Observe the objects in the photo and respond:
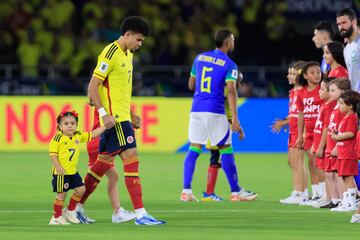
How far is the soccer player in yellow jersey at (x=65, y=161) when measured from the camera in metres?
11.6

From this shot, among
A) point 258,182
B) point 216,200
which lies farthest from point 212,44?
point 216,200

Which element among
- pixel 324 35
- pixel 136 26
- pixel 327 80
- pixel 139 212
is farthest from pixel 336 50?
pixel 139 212

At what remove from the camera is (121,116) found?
38.5 feet

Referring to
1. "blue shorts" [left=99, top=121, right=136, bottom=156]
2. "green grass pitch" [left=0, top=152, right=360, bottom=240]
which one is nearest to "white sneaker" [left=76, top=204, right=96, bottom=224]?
"green grass pitch" [left=0, top=152, right=360, bottom=240]

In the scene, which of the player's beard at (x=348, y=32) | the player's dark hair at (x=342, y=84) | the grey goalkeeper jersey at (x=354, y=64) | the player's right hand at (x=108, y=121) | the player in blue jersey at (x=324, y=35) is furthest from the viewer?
the player in blue jersey at (x=324, y=35)

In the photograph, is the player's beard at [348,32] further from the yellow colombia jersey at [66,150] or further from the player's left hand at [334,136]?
the yellow colombia jersey at [66,150]

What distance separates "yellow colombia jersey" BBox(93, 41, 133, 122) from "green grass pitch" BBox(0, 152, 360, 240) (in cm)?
120

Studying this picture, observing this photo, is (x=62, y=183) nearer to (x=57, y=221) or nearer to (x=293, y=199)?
(x=57, y=221)

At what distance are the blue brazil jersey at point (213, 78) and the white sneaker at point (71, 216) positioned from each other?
3722 millimetres

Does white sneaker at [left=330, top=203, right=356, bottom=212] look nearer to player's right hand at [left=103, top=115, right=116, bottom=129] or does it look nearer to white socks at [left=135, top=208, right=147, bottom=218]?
white socks at [left=135, top=208, right=147, bottom=218]

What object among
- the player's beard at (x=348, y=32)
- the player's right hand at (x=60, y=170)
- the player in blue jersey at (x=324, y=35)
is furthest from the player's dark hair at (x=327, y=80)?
the player's right hand at (x=60, y=170)

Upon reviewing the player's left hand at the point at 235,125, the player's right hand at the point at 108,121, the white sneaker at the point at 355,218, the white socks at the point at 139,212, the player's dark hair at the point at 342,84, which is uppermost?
the player's dark hair at the point at 342,84

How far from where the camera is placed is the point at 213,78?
15070 millimetres

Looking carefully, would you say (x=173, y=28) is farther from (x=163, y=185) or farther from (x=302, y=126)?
(x=302, y=126)
